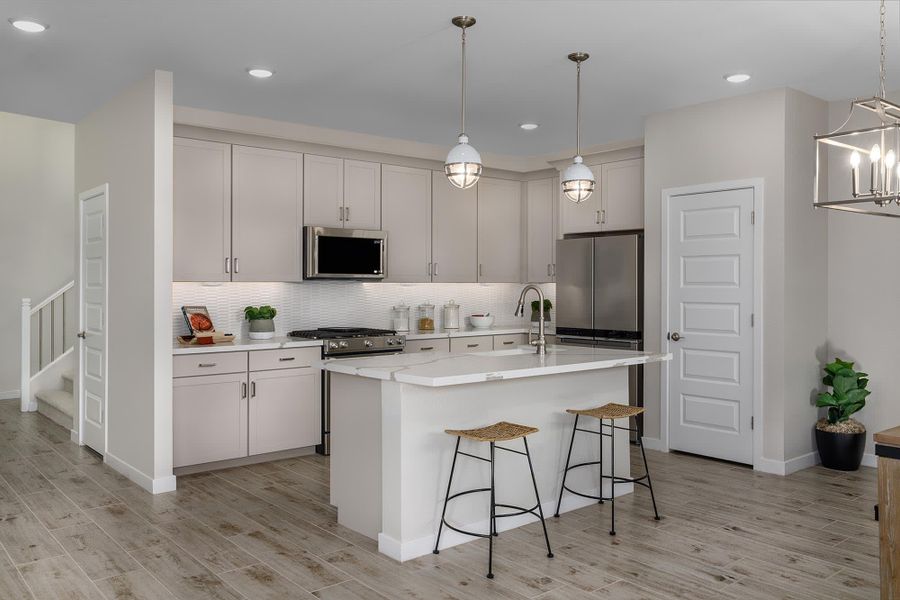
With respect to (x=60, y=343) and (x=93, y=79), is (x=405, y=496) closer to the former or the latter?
(x=93, y=79)

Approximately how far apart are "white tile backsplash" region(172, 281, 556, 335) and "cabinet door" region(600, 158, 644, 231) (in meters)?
1.37

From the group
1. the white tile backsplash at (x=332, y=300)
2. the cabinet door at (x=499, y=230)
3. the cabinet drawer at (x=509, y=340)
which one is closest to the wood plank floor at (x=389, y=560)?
the white tile backsplash at (x=332, y=300)

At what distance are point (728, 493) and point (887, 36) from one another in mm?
2826

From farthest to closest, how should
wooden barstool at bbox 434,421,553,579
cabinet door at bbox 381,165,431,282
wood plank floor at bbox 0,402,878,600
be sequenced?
cabinet door at bbox 381,165,431,282 → wooden barstool at bbox 434,421,553,579 → wood plank floor at bbox 0,402,878,600

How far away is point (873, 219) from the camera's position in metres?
5.09

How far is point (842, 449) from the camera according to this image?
496 centimetres

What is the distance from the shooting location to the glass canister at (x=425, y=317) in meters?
6.84

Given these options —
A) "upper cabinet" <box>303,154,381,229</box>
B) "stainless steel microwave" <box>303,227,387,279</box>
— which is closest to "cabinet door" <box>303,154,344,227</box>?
"upper cabinet" <box>303,154,381,229</box>

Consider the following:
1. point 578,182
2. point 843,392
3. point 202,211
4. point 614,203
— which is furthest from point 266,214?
point 843,392

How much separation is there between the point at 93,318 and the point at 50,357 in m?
3.39

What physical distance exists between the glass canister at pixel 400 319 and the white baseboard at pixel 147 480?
270 centimetres

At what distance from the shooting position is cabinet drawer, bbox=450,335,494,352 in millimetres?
6509

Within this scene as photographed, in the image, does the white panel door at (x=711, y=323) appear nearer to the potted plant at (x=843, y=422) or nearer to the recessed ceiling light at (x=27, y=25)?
the potted plant at (x=843, y=422)

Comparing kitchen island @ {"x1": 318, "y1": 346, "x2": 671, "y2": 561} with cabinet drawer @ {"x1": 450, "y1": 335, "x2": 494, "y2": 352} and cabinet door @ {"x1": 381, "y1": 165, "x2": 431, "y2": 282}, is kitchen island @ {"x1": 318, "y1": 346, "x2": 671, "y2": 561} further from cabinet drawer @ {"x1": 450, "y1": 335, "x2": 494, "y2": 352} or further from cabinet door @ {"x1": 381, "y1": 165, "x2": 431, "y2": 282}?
cabinet door @ {"x1": 381, "y1": 165, "x2": 431, "y2": 282}
